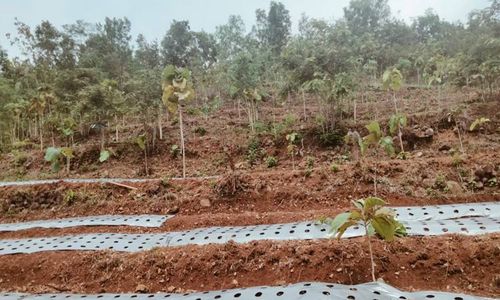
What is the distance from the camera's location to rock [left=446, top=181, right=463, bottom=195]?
7176 mm

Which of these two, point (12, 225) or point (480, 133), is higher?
point (480, 133)

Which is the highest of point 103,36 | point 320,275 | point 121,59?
point 103,36

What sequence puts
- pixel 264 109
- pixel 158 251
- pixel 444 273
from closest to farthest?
pixel 444 273 < pixel 158 251 < pixel 264 109

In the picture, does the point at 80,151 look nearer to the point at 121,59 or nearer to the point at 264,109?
the point at 264,109

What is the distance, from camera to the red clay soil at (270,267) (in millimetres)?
4457

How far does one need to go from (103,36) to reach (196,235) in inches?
928

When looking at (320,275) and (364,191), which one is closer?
(320,275)

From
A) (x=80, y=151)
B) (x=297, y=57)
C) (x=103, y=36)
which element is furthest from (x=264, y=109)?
(x=103, y=36)

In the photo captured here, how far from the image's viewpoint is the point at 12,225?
876cm

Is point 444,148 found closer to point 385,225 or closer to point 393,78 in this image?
point 393,78

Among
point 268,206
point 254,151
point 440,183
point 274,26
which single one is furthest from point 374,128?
point 274,26

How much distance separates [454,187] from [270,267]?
419 centimetres

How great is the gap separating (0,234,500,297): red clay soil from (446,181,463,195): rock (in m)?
2.44

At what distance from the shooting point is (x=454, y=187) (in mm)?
7234
